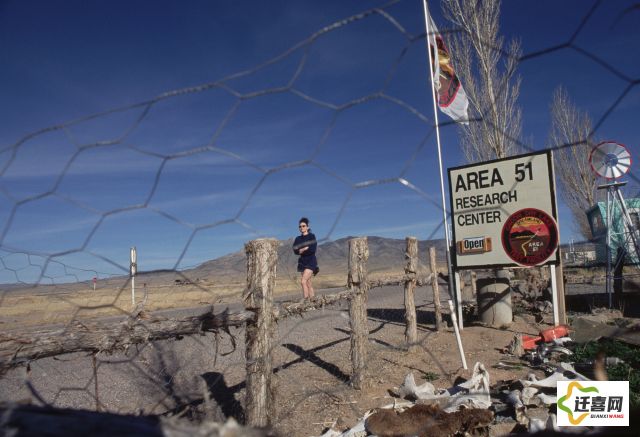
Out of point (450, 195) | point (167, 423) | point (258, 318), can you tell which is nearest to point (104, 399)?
point (258, 318)

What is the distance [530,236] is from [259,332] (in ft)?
11.6

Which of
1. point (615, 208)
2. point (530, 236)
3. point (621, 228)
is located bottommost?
point (530, 236)

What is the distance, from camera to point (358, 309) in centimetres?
530

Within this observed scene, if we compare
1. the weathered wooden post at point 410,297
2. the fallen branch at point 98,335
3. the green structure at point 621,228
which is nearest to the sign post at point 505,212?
the weathered wooden post at point 410,297

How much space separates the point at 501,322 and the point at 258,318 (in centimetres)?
591

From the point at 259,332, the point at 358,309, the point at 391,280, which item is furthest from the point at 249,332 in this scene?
the point at 391,280

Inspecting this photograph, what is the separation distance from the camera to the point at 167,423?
84 centimetres

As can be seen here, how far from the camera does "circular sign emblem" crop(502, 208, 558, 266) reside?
5273 mm

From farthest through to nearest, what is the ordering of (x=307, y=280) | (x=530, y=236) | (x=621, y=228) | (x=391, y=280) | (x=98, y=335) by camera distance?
(x=621, y=228), (x=391, y=280), (x=307, y=280), (x=530, y=236), (x=98, y=335)

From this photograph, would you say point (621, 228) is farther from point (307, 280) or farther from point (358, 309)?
point (358, 309)

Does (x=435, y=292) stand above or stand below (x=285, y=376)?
above

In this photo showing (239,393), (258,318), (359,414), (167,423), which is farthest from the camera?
(239,393)

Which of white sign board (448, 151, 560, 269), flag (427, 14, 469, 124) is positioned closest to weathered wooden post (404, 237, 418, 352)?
white sign board (448, 151, 560, 269)

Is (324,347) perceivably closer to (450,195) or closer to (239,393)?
(239,393)
